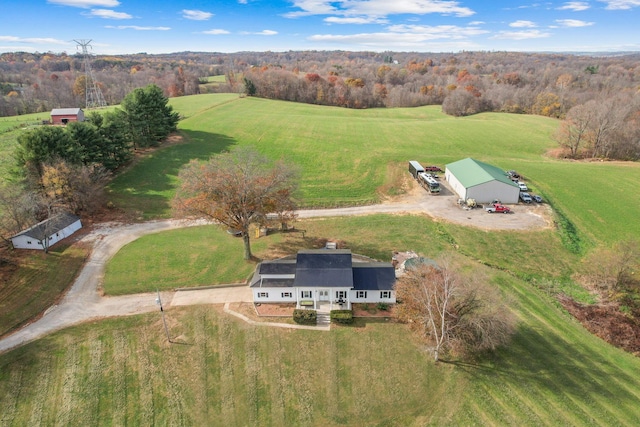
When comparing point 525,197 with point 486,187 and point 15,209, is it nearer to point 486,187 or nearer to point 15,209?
point 486,187

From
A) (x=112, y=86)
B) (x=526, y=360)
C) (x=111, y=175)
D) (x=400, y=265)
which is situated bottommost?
(x=526, y=360)

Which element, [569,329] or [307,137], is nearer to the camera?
[569,329]

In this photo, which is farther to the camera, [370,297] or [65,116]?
[65,116]

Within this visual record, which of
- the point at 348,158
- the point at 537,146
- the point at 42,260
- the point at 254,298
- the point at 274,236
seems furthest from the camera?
the point at 537,146

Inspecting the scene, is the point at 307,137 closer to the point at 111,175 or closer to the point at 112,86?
the point at 111,175

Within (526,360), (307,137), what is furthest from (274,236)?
(307,137)

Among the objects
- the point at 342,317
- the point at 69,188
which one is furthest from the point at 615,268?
the point at 69,188

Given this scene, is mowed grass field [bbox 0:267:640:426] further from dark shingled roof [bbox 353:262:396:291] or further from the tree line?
the tree line
